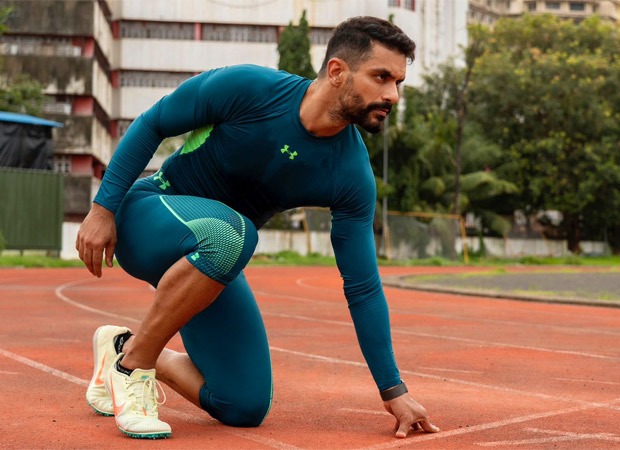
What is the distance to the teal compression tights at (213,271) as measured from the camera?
406cm

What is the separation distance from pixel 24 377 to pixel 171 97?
2628 mm

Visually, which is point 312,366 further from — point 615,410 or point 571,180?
point 571,180

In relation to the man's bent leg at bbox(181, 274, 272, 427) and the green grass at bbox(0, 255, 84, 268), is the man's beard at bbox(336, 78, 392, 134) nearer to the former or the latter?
the man's bent leg at bbox(181, 274, 272, 427)

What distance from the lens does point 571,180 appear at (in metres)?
47.3

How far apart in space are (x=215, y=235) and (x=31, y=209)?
27.3 m

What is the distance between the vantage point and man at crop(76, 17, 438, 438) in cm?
409

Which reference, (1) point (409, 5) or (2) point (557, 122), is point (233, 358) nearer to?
(2) point (557, 122)

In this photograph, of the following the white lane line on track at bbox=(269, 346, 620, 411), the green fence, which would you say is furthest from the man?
the green fence

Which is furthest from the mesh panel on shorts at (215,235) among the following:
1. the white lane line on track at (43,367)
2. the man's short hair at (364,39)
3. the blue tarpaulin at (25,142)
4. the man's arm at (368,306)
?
the blue tarpaulin at (25,142)

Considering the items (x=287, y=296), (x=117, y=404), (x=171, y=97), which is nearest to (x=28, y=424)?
(x=117, y=404)

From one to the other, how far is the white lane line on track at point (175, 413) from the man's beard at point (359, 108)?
1281 millimetres

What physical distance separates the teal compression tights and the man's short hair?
0.76 metres

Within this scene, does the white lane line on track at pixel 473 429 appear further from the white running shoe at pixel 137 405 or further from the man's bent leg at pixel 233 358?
the white running shoe at pixel 137 405

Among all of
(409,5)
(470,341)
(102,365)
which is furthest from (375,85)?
(409,5)
